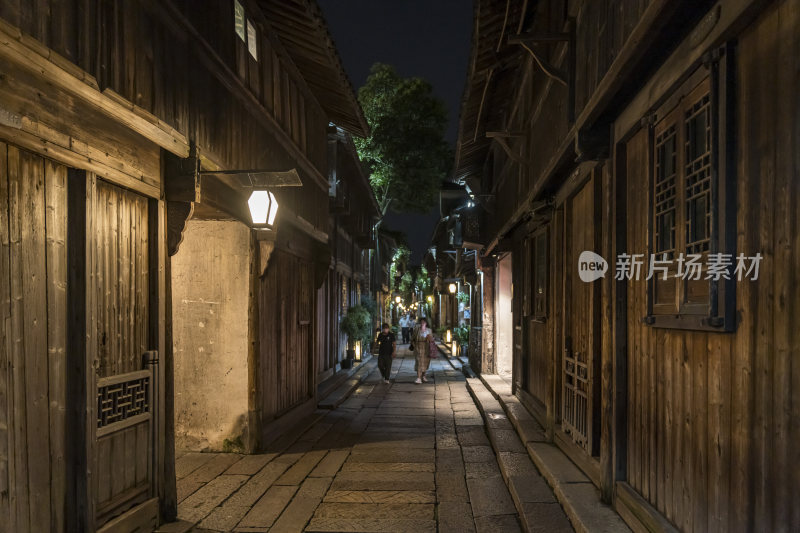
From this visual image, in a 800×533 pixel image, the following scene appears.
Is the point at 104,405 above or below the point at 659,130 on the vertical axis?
below

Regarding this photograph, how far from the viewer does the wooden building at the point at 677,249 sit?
9.77 ft

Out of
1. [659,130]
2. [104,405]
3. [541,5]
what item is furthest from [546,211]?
[104,405]

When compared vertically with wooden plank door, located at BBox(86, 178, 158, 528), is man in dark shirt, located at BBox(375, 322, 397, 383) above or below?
below

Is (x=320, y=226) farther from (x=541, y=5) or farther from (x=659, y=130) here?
(x=659, y=130)

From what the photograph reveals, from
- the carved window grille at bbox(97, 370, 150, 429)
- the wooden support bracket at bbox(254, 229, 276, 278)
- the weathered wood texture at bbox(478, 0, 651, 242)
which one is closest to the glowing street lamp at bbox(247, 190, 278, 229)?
the wooden support bracket at bbox(254, 229, 276, 278)

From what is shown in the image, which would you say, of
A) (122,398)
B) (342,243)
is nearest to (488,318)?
(342,243)

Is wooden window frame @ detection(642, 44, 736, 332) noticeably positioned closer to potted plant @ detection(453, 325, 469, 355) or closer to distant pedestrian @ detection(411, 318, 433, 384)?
distant pedestrian @ detection(411, 318, 433, 384)

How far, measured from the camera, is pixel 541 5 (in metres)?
9.44

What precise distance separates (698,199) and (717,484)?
180 centimetres

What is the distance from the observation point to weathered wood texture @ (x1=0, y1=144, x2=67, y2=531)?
396cm

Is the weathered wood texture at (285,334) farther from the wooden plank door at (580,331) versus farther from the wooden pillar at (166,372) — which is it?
the wooden plank door at (580,331)

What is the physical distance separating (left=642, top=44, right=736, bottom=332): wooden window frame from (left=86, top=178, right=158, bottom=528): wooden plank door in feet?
14.7

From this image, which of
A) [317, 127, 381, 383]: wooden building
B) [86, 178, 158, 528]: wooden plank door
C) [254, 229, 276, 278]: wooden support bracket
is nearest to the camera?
[86, 178, 158, 528]: wooden plank door

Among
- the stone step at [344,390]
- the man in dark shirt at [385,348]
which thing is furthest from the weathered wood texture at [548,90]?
the stone step at [344,390]
